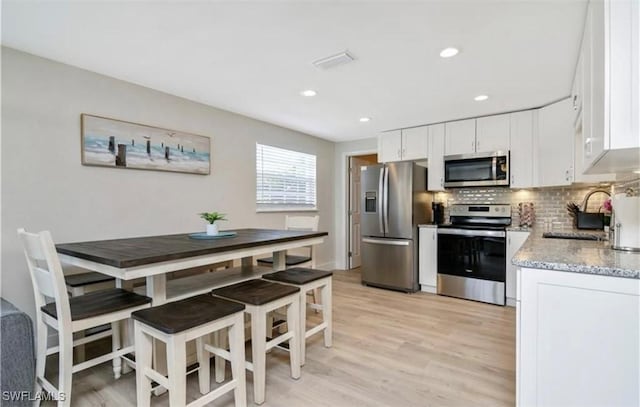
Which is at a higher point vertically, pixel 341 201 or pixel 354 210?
pixel 341 201

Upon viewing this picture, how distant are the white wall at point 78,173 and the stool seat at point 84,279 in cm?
33

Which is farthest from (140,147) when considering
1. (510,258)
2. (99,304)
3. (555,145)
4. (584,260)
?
(555,145)

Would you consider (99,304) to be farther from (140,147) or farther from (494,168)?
(494,168)

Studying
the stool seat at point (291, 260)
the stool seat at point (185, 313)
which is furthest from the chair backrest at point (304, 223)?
the stool seat at point (185, 313)

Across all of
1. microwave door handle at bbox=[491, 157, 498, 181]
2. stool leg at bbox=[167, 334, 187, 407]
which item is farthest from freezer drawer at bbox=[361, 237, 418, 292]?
stool leg at bbox=[167, 334, 187, 407]

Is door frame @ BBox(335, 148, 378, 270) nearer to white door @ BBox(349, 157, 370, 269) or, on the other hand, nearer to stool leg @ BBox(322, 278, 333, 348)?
white door @ BBox(349, 157, 370, 269)

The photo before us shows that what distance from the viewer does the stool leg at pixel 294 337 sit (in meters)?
2.04

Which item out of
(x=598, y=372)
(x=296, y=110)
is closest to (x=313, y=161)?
(x=296, y=110)

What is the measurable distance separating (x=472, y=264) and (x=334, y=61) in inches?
111

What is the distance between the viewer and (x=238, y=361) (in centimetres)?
164

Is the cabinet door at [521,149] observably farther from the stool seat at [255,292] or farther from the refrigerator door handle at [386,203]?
the stool seat at [255,292]

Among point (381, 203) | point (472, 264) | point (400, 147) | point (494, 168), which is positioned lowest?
point (472, 264)

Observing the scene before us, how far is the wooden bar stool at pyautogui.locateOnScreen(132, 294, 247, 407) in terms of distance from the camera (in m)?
1.41

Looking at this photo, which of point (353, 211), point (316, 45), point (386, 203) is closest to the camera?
point (316, 45)
